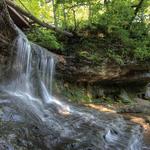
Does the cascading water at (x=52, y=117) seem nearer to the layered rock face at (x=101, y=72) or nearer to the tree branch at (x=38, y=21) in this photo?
the layered rock face at (x=101, y=72)

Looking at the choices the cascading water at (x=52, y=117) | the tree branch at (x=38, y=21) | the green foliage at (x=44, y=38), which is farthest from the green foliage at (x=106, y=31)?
the cascading water at (x=52, y=117)

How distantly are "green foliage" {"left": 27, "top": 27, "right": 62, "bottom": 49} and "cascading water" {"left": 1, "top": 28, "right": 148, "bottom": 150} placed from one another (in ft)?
2.84

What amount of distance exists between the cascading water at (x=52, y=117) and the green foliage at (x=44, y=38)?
866 mm

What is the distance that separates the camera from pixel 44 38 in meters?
11.8

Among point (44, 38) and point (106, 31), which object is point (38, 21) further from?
point (106, 31)

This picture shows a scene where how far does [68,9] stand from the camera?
44.5ft

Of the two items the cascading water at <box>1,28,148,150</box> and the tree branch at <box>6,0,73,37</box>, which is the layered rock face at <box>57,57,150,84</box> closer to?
the cascading water at <box>1,28,148,150</box>

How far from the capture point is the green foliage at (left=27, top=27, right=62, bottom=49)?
11625 millimetres

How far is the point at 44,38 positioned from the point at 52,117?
5.35m

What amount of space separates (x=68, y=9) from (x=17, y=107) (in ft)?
25.9

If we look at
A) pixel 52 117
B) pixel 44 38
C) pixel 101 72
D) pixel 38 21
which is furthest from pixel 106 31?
pixel 52 117

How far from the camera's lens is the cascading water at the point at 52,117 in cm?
580

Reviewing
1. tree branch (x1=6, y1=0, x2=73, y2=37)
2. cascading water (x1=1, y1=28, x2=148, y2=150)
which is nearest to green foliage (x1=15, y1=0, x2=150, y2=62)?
tree branch (x1=6, y1=0, x2=73, y2=37)

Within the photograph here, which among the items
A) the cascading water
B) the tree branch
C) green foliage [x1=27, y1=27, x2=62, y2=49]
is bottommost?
the cascading water
